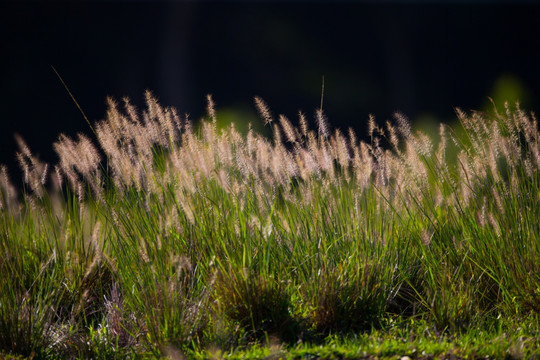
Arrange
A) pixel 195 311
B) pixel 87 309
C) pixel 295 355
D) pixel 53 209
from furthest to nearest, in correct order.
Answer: pixel 53 209 < pixel 87 309 < pixel 195 311 < pixel 295 355

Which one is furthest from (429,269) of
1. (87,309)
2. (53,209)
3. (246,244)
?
(53,209)

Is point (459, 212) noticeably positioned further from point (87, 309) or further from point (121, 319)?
point (87, 309)

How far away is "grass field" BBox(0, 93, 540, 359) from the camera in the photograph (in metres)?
3.13

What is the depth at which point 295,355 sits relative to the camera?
2.88 m

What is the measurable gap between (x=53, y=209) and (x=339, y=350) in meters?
2.24

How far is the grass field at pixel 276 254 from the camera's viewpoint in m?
3.13

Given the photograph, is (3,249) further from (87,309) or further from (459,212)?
(459,212)

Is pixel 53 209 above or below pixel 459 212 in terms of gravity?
above

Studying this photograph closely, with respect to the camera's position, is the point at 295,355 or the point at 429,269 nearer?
the point at 295,355

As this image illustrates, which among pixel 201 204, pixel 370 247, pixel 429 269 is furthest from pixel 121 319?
pixel 429 269

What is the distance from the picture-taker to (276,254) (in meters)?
3.53

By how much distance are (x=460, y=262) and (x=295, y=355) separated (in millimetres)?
1270

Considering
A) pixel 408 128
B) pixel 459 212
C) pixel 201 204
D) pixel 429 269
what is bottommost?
pixel 429 269

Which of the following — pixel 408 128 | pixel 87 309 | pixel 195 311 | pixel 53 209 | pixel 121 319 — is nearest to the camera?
pixel 195 311
